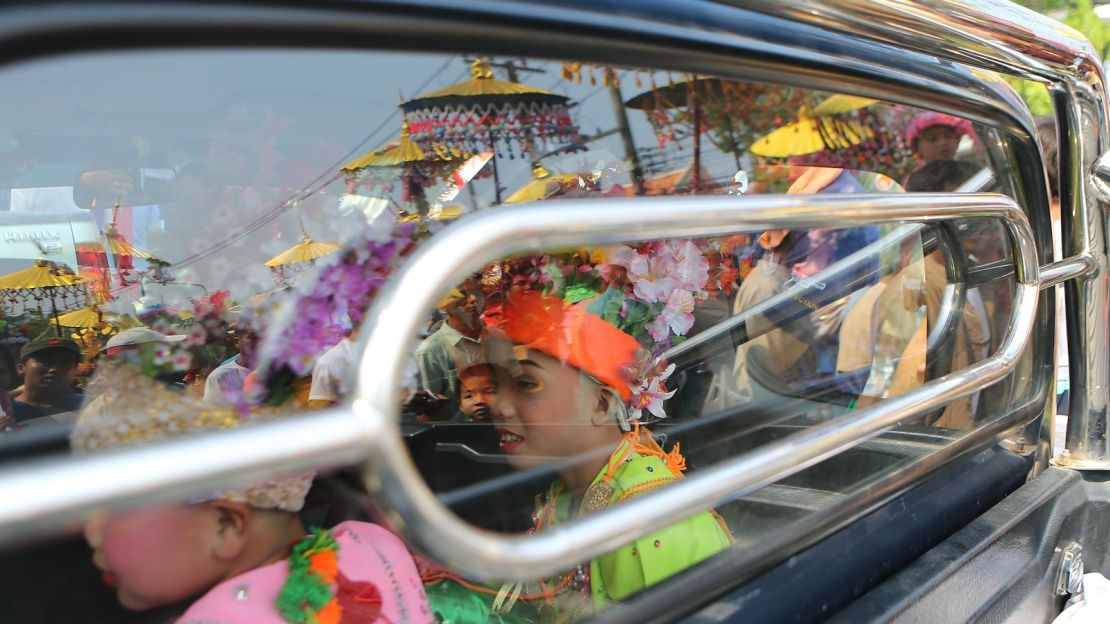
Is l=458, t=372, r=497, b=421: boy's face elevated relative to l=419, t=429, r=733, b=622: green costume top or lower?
elevated

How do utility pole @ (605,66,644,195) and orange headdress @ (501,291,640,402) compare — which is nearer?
utility pole @ (605,66,644,195)

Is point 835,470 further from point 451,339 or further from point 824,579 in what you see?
point 451,339

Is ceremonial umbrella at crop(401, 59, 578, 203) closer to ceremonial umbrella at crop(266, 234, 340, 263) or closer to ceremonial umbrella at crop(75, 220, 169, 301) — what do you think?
ceremonial umbrella at crop(266, 234, 340, 263)

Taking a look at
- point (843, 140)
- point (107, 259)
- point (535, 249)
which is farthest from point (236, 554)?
point (843, 140)

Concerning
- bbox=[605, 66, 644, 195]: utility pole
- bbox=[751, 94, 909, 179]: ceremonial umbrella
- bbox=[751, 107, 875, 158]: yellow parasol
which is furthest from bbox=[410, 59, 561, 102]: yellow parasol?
bbox=[751, 94, 909, 179]: ceremonial umbrella

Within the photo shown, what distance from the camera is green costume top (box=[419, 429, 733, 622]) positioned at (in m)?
1.19

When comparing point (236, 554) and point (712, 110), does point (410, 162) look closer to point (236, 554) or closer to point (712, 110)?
point (236, 554)

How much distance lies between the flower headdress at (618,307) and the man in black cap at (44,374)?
799 mm

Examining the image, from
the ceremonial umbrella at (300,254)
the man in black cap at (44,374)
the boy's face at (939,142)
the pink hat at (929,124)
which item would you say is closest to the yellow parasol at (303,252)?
the ceremonial umbrella at (300,254)

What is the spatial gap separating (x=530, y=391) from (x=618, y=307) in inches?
12.1

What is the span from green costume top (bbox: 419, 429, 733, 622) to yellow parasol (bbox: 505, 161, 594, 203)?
0.48 m

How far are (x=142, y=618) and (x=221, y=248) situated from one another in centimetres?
59

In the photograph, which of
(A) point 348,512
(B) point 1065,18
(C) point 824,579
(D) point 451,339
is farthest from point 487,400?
(B) point 1065,18

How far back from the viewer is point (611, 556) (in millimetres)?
1181
